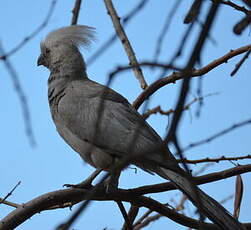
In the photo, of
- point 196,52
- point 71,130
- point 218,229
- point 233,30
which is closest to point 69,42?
point 71,130

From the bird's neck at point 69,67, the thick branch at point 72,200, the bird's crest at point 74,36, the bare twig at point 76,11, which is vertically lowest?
the thick branch at point 72,200

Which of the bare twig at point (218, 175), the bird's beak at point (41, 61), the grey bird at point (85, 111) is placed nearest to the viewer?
the bare twig at point (218, 175)

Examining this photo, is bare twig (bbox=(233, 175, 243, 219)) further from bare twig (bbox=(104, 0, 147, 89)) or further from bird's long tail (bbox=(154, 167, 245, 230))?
bare twig (bbox=(104, 0, 147, 89))

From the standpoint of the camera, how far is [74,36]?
588cm

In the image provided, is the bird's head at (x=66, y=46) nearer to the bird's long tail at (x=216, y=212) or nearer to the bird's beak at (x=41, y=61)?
the bird's beak at (x=41, y=61)

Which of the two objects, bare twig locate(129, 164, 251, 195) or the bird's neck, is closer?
bare twig locate(129, 164, 251, 195)

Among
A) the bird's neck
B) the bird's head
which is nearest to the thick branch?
the bird's neck

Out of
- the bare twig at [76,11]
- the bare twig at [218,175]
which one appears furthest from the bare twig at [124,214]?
the bare twig at [76,11]

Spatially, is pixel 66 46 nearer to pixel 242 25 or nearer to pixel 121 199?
pixel 121 199

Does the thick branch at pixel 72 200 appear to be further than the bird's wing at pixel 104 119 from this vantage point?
No

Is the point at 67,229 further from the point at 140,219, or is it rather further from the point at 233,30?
the point at 140,219

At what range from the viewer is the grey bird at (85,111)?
4.36m

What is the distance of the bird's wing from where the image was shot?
447 cm

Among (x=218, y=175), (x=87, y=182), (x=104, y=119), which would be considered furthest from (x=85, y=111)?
(x=218, y=175)
